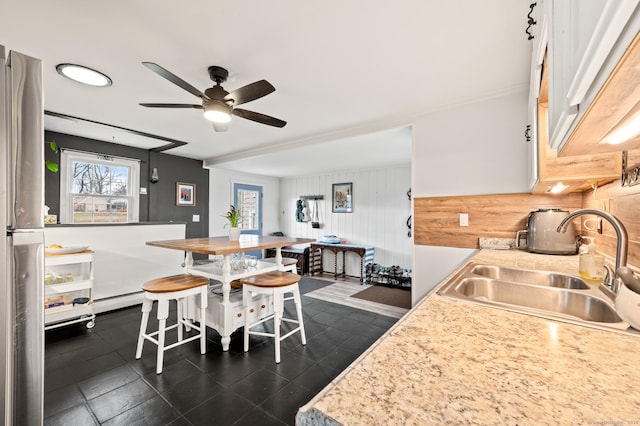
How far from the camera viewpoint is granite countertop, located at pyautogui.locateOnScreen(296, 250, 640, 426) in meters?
0.43

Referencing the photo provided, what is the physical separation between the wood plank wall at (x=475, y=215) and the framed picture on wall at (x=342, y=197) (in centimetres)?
312

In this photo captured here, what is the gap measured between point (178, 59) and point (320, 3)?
1.13 metres

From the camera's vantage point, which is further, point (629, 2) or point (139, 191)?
point (139, 191)

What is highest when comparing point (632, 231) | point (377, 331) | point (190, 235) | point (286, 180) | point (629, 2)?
point (286, 180)

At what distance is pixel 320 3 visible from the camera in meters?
1.41

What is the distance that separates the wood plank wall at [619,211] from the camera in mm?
1205

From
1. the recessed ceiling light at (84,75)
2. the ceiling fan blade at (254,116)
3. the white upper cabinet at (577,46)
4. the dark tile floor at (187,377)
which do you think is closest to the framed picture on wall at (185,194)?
the dark tile floor at (187,377)

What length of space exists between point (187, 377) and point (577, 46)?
2.58 meters

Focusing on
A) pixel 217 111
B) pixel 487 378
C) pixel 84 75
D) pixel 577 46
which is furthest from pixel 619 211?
pixel 84 75

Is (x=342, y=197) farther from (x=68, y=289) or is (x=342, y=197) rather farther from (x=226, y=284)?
(x=68, y=289)

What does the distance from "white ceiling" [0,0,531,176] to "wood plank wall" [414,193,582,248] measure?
92cm

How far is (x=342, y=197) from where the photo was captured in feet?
19.7

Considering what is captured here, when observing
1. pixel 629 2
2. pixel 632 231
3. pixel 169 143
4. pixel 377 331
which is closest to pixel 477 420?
pixel 629 2

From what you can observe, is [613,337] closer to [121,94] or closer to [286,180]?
[121,94]
